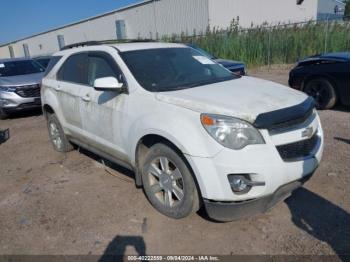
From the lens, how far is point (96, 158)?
555cm

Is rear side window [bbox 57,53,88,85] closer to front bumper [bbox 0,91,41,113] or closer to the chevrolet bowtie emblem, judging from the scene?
the chevrolet bowtie emblem

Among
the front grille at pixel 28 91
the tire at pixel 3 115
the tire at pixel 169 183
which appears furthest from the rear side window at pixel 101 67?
the tire at pixel 3 115

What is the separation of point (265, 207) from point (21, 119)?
8.56m

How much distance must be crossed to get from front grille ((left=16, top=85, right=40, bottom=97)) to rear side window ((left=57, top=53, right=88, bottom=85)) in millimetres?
4631

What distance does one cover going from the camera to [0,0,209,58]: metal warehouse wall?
2438 centimetres

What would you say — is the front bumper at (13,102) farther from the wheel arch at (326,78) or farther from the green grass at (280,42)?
the green grass at (280,42)

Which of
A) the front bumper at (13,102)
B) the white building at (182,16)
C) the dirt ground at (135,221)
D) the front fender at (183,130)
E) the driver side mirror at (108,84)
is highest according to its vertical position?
the white building at (182,16)

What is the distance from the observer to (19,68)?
10.8 meters

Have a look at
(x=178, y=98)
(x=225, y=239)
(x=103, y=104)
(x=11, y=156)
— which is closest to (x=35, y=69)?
(x=11, y=156)

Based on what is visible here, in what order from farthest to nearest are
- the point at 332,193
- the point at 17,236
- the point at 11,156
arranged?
the point at 11,156, the point at 332,193, the point at 17,236

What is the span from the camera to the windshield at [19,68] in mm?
10545

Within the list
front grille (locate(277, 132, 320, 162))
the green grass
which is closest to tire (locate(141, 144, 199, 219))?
front grille (locate(277, 132, 320, 162))

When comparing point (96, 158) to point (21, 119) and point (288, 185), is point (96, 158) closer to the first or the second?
point (288, 185)

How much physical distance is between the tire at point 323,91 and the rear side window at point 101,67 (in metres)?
4.75
